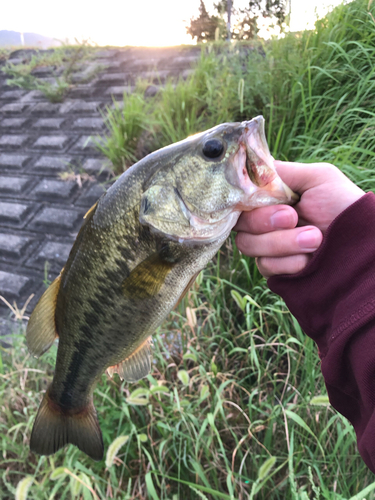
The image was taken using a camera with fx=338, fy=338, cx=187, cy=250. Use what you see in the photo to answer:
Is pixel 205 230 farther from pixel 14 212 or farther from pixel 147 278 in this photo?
pixel 14 212

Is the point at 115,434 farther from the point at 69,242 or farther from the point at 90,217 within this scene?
the point at 69,242

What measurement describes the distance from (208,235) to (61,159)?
3959 millimetres

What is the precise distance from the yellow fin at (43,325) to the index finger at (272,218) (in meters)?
0.74

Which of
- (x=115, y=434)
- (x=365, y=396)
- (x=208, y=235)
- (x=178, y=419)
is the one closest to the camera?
(x=365, y=396)

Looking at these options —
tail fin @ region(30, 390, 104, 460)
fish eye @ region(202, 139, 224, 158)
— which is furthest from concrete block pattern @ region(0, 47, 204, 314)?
fish eye @ region(202, 139, 224, 158)

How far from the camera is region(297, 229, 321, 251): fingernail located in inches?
43.3

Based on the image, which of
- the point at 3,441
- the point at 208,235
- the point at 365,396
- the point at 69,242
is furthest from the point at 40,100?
the point at 365,396

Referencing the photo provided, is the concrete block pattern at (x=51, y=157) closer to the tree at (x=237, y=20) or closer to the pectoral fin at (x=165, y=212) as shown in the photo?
the tree at (x=237, y=20)

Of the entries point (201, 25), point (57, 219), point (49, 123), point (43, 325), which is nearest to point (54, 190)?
point (57, 219)

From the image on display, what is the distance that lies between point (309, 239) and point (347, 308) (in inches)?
9.7

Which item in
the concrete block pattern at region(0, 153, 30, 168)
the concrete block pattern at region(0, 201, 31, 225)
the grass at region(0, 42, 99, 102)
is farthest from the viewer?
the grass at region(0, 42, 99, 102)

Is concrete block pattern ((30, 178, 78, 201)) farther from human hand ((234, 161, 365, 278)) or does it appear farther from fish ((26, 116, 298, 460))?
human hand ((234, 161, 365, 278))

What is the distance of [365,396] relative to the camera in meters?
0.91

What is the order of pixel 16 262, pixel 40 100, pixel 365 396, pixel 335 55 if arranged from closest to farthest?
pixel 365 396 → pixel 335 55 → pixel 16 262 → pixel 40 100
